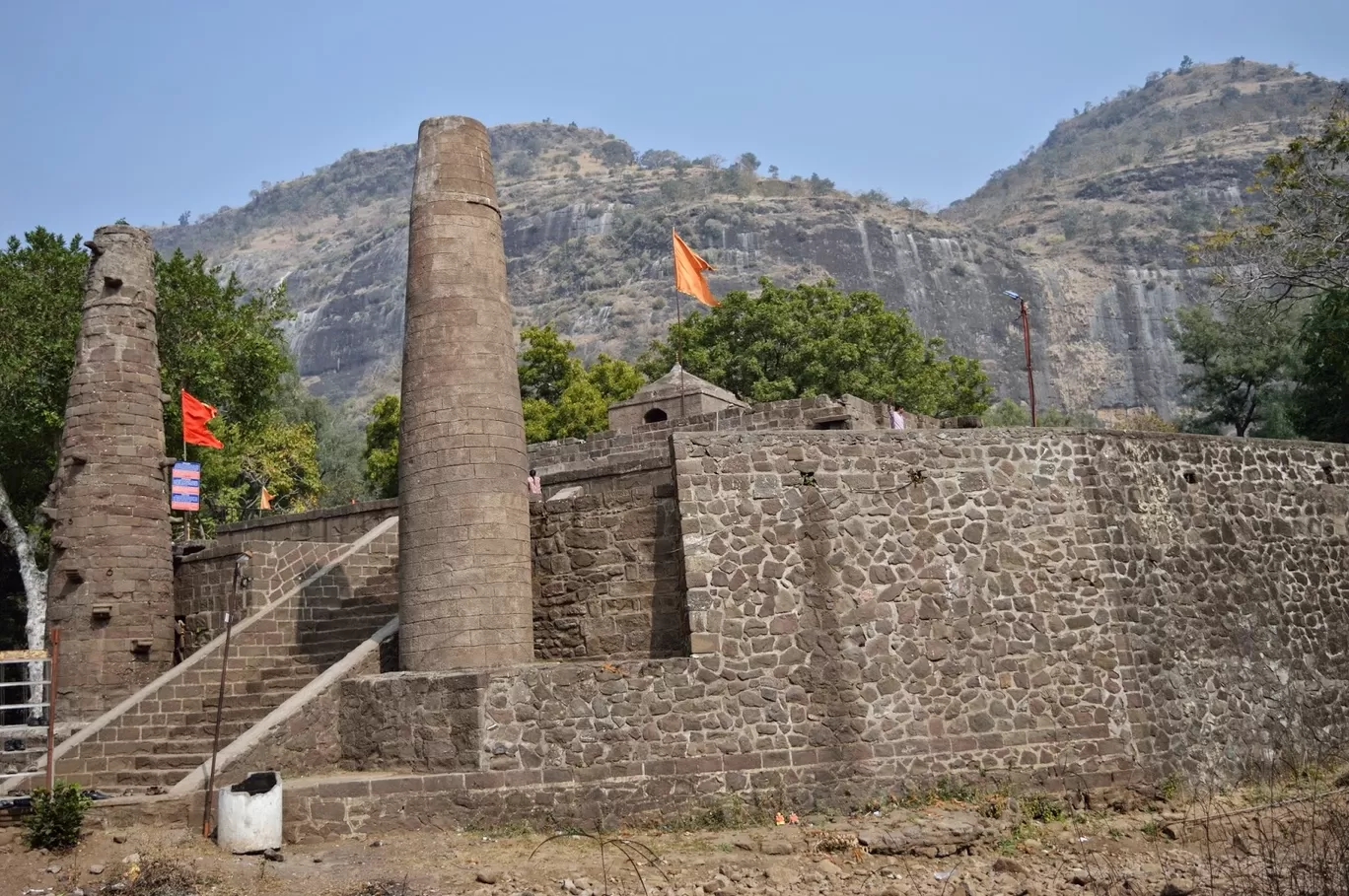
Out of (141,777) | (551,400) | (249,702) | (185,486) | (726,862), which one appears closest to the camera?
(726,862)

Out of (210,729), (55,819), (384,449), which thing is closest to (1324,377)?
(210,729)

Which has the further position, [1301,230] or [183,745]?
[1301,230]

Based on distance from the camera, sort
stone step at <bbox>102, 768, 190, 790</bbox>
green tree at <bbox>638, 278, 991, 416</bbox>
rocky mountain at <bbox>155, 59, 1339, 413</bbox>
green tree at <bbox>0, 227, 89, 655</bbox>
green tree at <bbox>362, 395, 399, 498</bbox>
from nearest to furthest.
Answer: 1. stone step at <bbox>102, 768, 190, 790</bbox>
2. green tree at <bbox>0, 227, 89, 655</bbox>
3. green tree at <bbox>638, 278, 991, 416</bbox>
4. green tree at <bbox>362, 395, 399, 498</bbox>
5. rocky mountain at <bbox>155, 59, 1339, 413</bbox>

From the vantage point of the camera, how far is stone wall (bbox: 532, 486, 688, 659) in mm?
14359

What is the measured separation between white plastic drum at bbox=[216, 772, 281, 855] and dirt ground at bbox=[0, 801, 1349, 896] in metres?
0.15

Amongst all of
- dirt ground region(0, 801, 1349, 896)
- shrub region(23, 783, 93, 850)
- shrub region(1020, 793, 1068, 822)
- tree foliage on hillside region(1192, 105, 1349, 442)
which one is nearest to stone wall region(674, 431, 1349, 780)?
shrub region(1020, 793, 1068, 822)

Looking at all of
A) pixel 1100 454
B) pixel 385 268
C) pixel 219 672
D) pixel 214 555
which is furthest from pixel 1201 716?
pixel 385 268

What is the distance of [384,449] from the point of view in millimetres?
38438

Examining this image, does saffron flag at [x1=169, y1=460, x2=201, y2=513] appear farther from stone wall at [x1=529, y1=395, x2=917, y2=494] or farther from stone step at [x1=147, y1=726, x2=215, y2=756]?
stone step at [x1=147, y1=726, x2=215, y2=756]

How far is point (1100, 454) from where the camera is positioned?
15.0 m

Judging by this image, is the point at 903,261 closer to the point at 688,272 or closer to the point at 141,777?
the point at 688,272

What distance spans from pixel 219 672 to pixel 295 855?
460 cm

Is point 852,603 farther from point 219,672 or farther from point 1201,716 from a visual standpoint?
point 219,672

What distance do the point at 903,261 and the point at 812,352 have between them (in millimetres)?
85221
